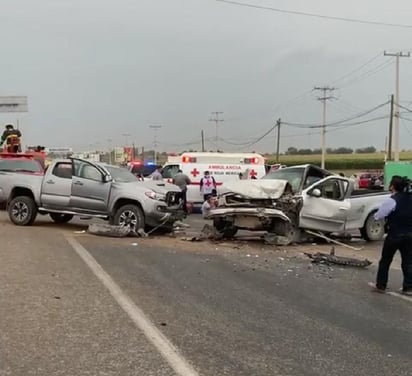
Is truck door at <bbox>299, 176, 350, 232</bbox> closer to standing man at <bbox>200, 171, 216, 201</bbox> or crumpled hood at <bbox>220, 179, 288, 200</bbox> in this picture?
crumpled hood at <bbox>220, 179, 288, 200</bbox>

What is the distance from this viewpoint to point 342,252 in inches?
568

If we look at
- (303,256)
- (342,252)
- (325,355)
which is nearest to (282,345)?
(325,355)

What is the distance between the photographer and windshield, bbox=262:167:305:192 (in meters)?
15.5

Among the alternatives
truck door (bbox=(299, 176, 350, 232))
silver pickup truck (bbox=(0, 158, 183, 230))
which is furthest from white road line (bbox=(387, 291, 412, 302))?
silver pickup truck (bbox=(0, 158, 183, 230))

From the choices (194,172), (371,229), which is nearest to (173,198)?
(371,229)

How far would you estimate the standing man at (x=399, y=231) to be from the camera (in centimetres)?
923

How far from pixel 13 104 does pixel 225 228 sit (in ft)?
67.7

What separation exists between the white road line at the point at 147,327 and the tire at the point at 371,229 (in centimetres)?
866

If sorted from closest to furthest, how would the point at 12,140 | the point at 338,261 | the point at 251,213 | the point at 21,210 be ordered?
the point at 338,261 → the point at 251,213 → the point at 21,210 → the point at 12,140

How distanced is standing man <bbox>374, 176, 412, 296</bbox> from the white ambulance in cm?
1608

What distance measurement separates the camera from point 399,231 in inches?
364

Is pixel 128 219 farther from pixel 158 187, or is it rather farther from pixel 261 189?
pixel 261 189

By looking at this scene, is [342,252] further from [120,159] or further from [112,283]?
[120,159]

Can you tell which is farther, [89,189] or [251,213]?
[89,189]
